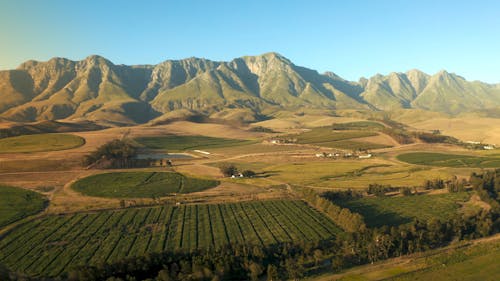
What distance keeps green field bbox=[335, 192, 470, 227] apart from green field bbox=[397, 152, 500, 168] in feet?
161

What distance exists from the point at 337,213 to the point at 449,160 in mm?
100301

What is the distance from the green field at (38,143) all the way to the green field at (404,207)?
14629 cm

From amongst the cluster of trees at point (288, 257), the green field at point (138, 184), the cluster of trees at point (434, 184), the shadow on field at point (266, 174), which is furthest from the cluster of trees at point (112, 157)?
the cluster of trees at point (434, 184)

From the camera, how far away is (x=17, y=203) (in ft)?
300

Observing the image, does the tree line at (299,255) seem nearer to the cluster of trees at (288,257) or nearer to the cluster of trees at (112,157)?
the cluster of trees at (288,257)

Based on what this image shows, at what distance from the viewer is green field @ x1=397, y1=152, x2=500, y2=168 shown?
14238cm

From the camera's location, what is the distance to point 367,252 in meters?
62.8

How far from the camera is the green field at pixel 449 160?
142375mm

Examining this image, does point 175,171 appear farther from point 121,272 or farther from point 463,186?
point 463,186

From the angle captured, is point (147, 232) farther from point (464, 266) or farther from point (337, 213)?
point (464, 266)

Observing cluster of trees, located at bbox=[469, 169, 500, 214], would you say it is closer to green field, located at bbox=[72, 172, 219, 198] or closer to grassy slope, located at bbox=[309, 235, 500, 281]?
grassy slope, located at bbox=[309, 235, 500, 281]

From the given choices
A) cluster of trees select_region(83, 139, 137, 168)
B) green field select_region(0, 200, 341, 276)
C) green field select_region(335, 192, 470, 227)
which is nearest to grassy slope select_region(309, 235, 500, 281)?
green field select_region(0, 200, 341, 276)

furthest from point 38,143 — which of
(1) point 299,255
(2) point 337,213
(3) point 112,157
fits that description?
(1) point 299,255

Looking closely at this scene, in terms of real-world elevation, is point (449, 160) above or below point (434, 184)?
above
